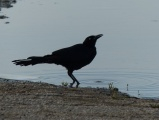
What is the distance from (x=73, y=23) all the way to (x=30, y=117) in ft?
48.6

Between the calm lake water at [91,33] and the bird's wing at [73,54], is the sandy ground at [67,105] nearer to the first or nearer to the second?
the bird's wing at [73,54]

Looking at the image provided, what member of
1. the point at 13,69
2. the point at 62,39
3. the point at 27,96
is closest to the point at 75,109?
the point at 27,96

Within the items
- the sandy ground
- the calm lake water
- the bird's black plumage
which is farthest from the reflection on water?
→ the sandy ground

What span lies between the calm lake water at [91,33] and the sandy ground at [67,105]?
2650 millimetres

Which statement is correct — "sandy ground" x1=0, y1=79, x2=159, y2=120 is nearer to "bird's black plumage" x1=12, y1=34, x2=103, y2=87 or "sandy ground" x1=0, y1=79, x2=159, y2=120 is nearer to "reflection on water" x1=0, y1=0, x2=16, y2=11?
"bird's black plumage" x1=12, y1=34, x2=103, y2=87

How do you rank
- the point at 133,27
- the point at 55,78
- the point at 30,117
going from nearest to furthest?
the point at 30,117 < the point at 55,78 < the point at 133,27

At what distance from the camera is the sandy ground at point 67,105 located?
8.11 metres

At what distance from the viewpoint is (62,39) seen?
63.4ft

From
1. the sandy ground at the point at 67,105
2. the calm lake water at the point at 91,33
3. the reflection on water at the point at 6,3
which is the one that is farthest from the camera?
the reflection on water at the point at 6,3

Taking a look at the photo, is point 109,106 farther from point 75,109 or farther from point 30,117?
point 30,117

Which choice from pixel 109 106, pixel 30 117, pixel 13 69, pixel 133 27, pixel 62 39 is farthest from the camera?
pixel 133 27

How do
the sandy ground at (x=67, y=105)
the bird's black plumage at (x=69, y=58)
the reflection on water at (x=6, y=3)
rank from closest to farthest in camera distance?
the sandy ground at (x=67, y=105) < the bird's black plumage at (x=69, y=58) < the reflection on water at (x=6, y=3)

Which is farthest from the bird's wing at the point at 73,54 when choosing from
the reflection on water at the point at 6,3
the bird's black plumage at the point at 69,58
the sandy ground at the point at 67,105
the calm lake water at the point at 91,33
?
the reflection on water at the point at 6,3

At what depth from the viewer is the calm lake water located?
14094 millimetres
